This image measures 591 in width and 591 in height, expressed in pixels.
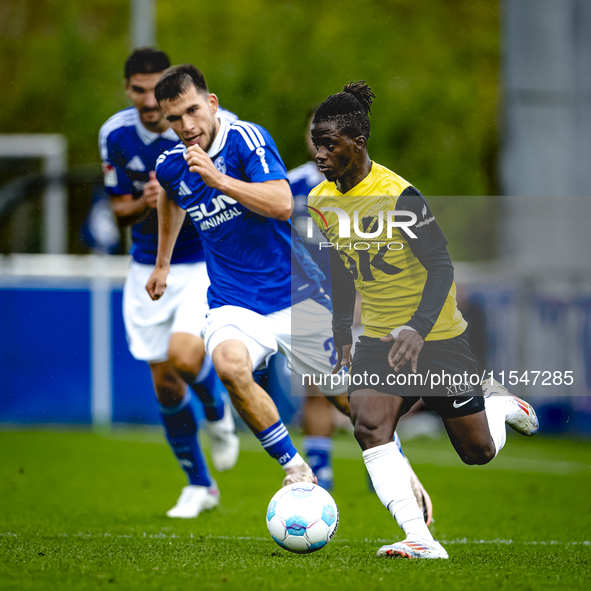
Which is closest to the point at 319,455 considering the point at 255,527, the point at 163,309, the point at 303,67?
the point at 255,527

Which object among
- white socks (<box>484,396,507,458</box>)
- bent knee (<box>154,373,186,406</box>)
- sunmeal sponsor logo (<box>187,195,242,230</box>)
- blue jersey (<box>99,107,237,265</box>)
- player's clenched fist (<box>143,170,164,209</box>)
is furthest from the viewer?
bent knee (<box>154,373,186,406</box>)

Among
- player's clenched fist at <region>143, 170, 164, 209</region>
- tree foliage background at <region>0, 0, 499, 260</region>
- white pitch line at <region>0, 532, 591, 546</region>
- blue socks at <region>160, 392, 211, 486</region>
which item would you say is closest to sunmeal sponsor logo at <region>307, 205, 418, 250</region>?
player's clenched fist at <region>143, 170, 164, 209</region>

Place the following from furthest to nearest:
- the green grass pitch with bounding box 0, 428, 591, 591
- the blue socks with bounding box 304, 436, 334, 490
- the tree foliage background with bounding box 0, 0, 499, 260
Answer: the tree foliage background with bounding box 0, 0, 499, 260
the blue socks with bounding box 304, 436, 334, 490
the green grass pitch with bounding box 0, 428, 591, 591

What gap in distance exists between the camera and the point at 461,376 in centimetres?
402

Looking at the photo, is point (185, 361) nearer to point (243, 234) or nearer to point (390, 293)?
point (243, 234)

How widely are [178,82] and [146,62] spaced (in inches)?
30.0

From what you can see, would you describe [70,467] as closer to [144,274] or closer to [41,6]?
[144,274]

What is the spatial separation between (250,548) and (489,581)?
3.99ft

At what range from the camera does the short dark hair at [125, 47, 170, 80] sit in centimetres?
501

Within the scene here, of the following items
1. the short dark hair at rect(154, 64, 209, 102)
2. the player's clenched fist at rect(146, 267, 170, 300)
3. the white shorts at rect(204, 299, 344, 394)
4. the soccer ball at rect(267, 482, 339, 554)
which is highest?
the short dark hair at rect(154, 64, 209, 102)

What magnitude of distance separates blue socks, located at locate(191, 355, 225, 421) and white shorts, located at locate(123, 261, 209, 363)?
23 centimetres

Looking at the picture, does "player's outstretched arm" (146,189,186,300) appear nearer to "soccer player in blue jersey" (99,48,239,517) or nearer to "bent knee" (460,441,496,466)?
"soccer player in blue jersey" (99,48,239,517)

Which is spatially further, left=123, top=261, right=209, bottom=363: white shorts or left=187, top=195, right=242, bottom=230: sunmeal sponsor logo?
left=123, top=261, right=209, bottom=363: white shorts

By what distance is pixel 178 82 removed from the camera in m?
4.37
